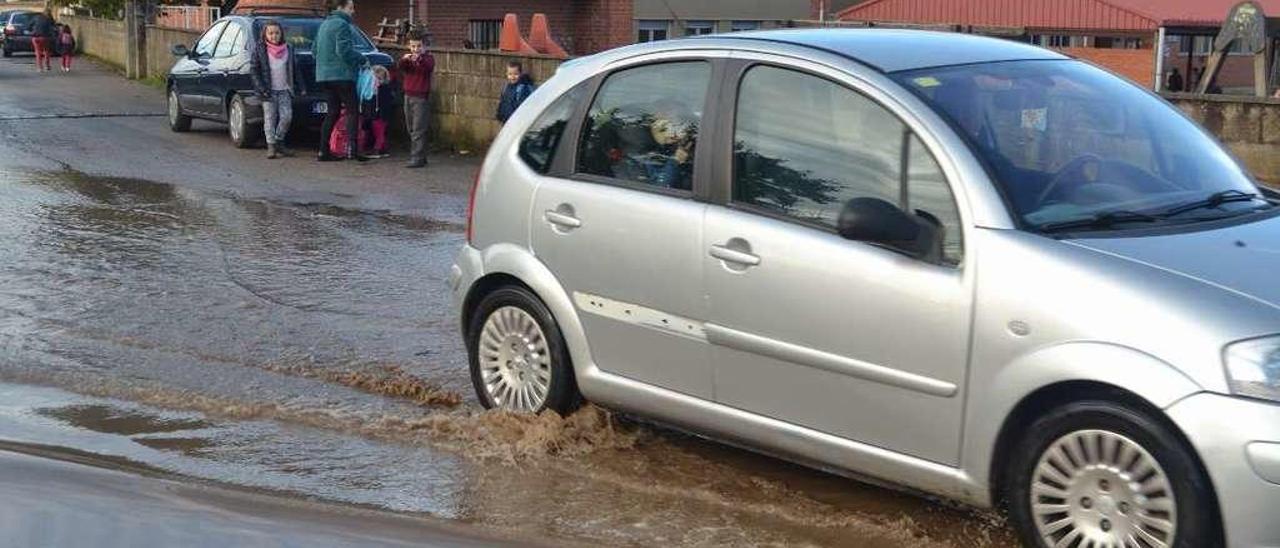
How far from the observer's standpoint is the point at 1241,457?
14.4 ft

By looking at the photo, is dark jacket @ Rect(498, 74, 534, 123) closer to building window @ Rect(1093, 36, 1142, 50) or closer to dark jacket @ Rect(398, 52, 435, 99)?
dark jacket @ Rect(398, 52, 435, 99)

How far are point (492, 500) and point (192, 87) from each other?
15238 millimetres

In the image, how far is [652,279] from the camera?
5.88 m

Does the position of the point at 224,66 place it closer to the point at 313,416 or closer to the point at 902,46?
the point at 313,416

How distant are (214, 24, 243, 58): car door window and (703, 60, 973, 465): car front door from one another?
46.5ft

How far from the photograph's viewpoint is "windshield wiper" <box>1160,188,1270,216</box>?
534 centimetres

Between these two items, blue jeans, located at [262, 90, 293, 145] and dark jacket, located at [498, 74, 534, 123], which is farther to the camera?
blue jeans, located at [262, 90, 293, 145]

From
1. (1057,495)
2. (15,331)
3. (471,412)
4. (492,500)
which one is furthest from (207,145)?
(1057,495)

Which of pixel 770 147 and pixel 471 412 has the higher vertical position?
pixel 770 147

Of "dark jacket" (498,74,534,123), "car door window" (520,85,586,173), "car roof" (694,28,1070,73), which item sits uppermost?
"car roof" (694,28,1070,73)

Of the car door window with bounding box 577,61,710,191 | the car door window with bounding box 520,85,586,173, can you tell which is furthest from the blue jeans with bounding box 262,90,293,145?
the car door window with bounding box 577,61,710,191

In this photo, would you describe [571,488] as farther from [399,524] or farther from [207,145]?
[207,145]

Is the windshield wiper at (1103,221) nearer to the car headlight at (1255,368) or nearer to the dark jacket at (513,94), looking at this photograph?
the car headlight at (1255,368)

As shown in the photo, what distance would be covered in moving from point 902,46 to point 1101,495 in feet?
Result: 6.19
